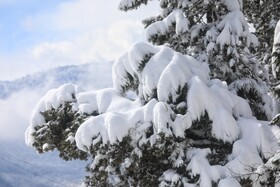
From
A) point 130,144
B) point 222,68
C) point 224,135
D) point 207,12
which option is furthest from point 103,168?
point 207,12

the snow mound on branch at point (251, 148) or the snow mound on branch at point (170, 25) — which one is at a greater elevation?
the snow mound on branch at point (170, 25)

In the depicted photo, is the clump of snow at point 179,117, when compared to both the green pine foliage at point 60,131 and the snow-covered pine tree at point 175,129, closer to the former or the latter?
the snow-covered pine tree at point 175,129

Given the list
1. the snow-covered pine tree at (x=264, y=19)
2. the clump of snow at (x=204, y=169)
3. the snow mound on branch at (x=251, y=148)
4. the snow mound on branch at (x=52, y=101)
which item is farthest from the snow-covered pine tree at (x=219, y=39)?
the clump of snow at (x=204, y=169)

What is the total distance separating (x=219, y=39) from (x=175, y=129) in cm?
361

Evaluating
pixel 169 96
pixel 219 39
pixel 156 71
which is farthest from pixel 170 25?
pixel 169 96

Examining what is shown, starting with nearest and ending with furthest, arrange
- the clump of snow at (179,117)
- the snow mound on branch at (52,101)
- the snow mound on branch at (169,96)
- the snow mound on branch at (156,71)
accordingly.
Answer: the clump of snow at (179,117) → the snow mound on branch at (169,96) → the snow mound on branch at (156,71) → the snow mound on branch at (52,101)

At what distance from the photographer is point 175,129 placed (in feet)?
26.9

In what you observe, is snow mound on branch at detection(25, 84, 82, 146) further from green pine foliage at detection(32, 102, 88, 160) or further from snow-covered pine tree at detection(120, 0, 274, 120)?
snow-covered pine tree at detection(120, 0, 274, 120)

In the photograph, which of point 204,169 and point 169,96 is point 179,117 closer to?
point 169,96

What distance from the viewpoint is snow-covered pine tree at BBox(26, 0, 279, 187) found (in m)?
8.16

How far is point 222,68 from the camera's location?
Answer: 37.8 feet

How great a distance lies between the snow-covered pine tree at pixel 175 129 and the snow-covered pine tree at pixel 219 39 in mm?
1789

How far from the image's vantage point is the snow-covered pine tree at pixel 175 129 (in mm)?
8164

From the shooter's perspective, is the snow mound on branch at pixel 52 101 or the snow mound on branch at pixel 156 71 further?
the snow mound on branch at pixel 52 101
